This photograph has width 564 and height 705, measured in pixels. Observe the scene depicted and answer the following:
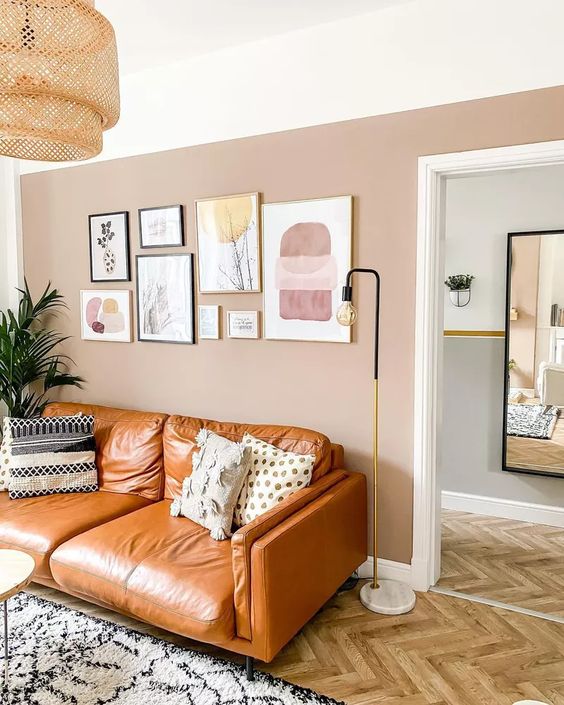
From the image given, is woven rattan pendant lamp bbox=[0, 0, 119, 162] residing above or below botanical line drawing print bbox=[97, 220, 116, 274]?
above

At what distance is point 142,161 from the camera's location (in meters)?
3.74

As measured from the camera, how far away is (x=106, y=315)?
4.00 m

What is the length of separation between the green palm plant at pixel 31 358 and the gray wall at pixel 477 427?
8.46 ft

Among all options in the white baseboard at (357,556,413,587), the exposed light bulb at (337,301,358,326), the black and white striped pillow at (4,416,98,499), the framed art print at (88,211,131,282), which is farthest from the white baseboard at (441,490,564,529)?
the framed art print at (88,211,131,282)

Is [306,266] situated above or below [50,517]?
above

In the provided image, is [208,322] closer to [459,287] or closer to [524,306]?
[459,287]

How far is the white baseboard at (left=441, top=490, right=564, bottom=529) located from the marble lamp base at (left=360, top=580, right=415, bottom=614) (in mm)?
1268

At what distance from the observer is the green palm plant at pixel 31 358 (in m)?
4.01

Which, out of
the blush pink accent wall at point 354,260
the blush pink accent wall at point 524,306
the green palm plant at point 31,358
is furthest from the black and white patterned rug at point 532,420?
the green palm plant at point 31,358

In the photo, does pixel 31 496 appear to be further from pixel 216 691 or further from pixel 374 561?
pixel 374 561

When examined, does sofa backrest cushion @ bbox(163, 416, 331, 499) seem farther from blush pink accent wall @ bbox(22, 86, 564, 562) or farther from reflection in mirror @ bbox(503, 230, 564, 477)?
reflection in mirror @ bbox(503, 230, 564, 477)

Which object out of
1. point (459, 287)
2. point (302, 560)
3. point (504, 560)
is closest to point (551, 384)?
point (459, 287)

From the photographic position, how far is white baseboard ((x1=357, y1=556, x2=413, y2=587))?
3.08 meters

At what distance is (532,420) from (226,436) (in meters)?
2.03
